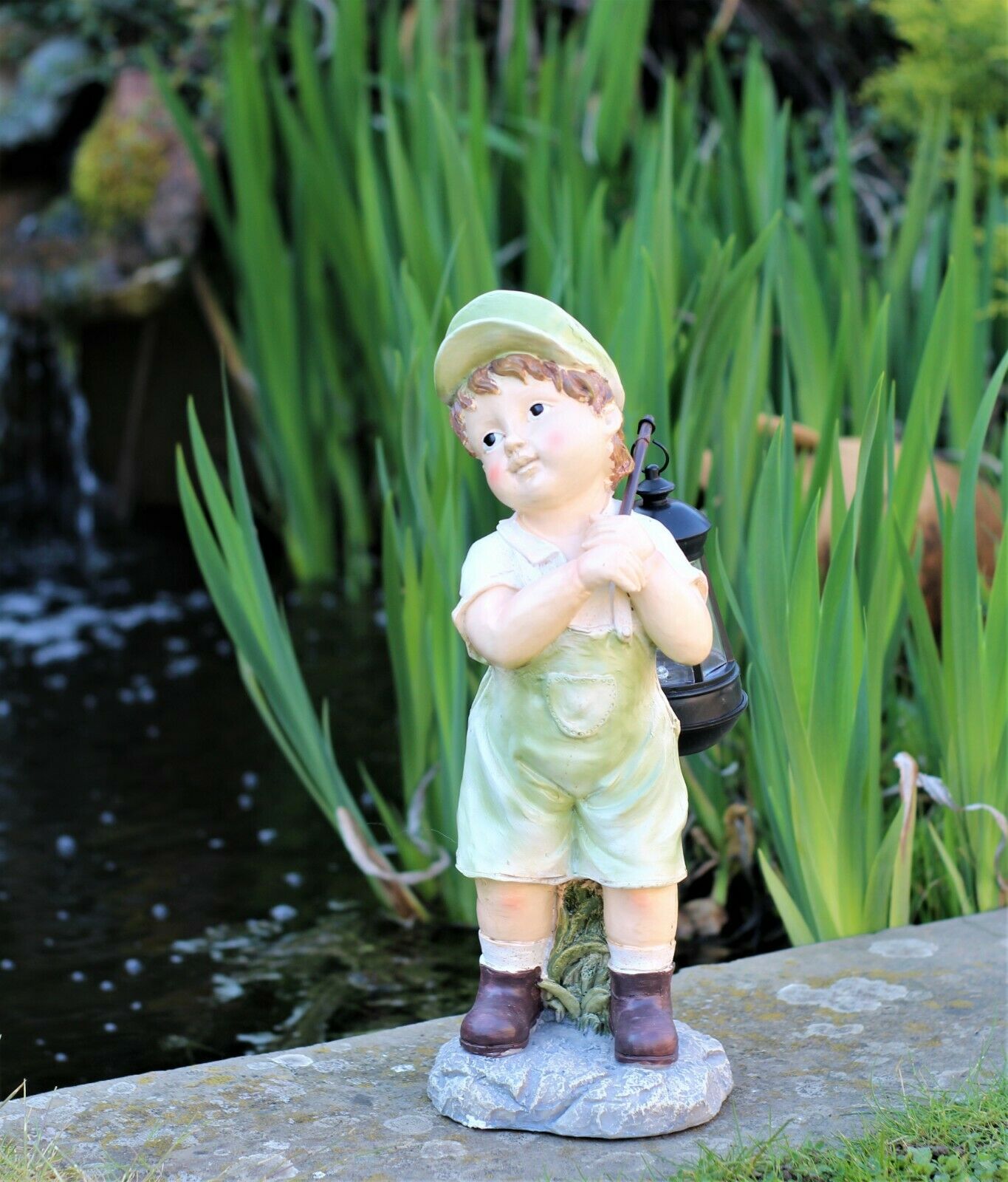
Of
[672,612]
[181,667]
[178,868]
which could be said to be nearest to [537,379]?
[672,612]

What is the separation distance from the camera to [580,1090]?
157 cm

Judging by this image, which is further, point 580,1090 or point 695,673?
point 695,673

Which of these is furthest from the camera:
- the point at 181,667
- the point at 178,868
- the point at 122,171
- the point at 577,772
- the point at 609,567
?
the point at 122,171

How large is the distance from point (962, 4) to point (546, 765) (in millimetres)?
3324

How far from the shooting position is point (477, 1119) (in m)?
1.57

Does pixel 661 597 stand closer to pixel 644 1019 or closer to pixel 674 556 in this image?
pixel 674 556

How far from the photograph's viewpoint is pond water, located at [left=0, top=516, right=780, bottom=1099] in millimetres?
2279

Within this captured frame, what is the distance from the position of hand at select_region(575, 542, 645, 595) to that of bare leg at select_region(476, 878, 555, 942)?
1.16ft

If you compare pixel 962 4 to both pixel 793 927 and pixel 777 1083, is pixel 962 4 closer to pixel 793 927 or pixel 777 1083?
pixel 793 927

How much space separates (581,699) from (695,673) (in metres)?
0.25

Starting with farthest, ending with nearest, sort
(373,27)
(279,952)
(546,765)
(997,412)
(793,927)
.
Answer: (373,27)
(997,412)
(279,952)
(793,927)
(546,765)

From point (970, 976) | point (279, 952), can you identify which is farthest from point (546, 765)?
point (279, 952)

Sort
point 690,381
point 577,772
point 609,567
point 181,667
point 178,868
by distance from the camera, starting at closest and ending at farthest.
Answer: point 609,567
point 577,772
point 690,381
point 178,868
point 181,667

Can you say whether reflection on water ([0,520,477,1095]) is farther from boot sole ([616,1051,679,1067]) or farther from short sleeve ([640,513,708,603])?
short sleeve ([640,513,708,603])
